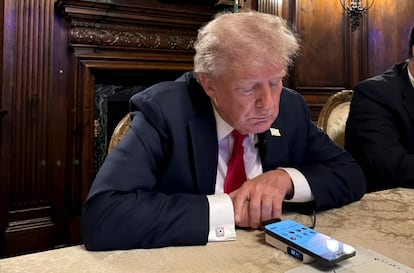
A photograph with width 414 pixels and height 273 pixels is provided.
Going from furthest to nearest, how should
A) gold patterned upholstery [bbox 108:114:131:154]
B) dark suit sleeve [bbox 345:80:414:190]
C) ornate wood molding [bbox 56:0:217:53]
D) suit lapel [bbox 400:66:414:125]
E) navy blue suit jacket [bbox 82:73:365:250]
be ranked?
ornate wood molding [bbox 56:0:217:53] → suit lapel [bbox 400:66:414:125] → dark suit sleeve [bbox 345:80:414:190] → gold patterned upholstery [bbox 108:114:131:154] → navy blue suit jacket [bbox 82:73:365:250]

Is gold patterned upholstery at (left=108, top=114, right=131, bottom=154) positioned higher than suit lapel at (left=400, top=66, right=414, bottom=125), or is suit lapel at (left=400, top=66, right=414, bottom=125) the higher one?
suit lapel at (left=400, top=66, right=414, bottom=125)

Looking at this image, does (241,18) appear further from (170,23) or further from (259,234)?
(170,23)

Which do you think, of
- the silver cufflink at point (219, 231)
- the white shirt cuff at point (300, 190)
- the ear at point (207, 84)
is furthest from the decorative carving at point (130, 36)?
the silver cufflink at point (219, 231)

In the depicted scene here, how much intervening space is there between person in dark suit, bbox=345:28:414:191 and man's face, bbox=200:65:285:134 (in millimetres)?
745

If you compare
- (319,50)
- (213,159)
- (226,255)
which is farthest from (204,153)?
(319,50)

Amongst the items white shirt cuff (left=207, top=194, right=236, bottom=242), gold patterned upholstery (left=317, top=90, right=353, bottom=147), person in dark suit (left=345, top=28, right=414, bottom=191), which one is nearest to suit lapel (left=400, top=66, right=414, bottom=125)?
person in dark suit (left=345, top=28, right=414, bottom=191)

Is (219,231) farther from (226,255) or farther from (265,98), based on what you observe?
(265,98)

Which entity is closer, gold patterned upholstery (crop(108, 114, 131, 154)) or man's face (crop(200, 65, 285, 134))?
man's face (crop(200, 65, 285, 134))

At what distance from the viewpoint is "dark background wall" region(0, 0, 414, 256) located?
2137 millimetres

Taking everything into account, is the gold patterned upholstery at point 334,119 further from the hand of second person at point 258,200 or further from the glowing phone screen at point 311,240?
the glowing phone screen at point 311,240

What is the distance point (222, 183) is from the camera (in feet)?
3.33

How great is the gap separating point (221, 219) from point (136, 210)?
6.8 inches

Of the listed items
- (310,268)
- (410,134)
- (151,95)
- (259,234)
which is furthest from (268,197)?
(410,134)

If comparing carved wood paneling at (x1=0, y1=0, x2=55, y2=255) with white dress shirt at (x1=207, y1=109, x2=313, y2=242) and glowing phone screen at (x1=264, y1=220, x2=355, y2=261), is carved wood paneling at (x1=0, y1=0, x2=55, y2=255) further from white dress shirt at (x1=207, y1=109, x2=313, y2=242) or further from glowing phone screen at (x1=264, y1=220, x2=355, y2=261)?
glowing phone screen at (x1=264, y1=220, x2=355, y2=261)
